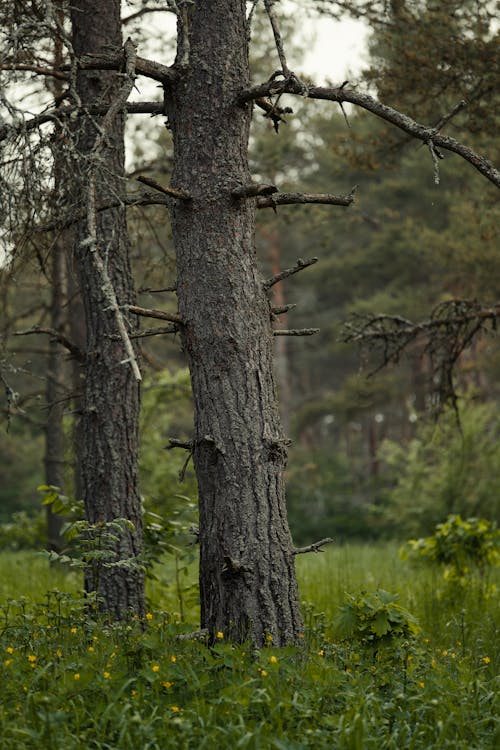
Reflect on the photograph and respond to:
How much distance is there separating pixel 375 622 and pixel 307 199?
2689 millimetres

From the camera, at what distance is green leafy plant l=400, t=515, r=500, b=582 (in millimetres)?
8523

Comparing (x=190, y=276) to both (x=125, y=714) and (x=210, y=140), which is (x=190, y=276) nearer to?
(x=210, y=140)

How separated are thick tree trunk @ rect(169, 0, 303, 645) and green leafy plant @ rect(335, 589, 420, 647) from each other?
637 millimetres

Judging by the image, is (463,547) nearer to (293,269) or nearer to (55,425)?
(293,269)

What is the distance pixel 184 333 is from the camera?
5195mm

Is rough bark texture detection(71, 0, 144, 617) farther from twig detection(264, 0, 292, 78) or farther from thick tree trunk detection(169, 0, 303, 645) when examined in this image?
twig detection(264, 0, 292, 78)

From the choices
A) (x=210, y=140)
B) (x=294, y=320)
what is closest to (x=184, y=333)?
(x=210, y=140)

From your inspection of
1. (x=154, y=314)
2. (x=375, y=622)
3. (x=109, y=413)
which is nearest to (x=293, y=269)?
(x=154, y=314)

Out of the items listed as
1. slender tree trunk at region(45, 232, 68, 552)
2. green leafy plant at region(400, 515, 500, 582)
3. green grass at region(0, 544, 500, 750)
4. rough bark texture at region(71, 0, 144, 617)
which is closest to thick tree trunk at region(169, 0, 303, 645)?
green grass at region(0, 544, 500, 750)

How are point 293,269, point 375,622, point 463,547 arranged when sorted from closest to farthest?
point 293,269
point 375,622
point 463,547

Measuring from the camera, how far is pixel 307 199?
520cm

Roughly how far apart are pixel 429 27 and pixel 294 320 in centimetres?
2211

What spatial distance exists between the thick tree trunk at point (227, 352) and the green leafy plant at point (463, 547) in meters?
4.01

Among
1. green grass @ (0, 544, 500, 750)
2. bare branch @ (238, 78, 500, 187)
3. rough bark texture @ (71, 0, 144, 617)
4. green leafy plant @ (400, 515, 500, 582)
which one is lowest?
green grass @ (0, 544, 500, 750)
